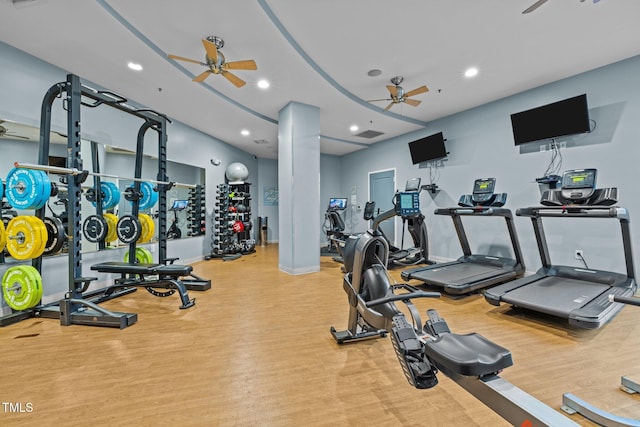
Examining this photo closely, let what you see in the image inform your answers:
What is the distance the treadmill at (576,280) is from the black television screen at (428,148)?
2.61 m

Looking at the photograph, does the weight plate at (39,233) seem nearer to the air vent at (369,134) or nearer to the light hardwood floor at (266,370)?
the light hardwood floor at (266,370)

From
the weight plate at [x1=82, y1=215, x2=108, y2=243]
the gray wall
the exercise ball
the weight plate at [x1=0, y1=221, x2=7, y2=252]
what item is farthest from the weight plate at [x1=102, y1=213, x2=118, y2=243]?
the gray wall

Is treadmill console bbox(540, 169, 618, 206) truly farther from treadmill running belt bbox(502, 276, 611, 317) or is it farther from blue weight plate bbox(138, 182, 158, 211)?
blue weight plate bbox(138, 182, 158, 211)

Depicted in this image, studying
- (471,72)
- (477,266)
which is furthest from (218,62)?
(477,266)

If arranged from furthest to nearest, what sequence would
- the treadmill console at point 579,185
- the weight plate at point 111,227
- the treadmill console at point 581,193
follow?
the weight plate at point 111,227, the treadmill console at point 579,185, the treadmill console at point 581,193

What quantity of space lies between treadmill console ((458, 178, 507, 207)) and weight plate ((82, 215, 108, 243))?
5552mm

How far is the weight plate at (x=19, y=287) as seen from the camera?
2898 millimetres

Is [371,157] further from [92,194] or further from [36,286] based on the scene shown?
[36,286]

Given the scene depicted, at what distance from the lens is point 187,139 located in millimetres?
6297

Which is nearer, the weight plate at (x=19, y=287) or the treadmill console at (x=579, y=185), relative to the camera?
the weight plate at (x=19, y=287)

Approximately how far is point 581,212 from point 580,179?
0.43 metres

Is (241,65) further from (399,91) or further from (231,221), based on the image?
(231,221)

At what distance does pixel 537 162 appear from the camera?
4609 millimetres

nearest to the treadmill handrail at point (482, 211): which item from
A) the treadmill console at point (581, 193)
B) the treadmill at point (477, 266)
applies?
the treadmill at point (477, 266)
